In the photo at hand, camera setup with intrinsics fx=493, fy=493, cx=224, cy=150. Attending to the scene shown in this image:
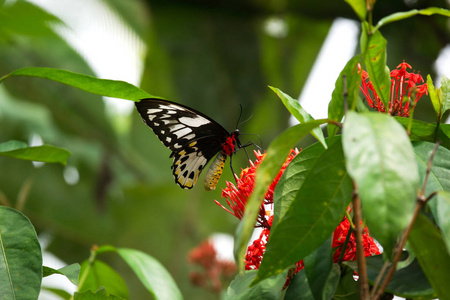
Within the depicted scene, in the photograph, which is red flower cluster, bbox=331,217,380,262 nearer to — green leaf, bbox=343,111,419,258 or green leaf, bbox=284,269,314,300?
green leaf, bbox=284,269,314,300

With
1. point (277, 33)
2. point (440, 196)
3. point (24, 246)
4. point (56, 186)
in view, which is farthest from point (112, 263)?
point (440, 196)

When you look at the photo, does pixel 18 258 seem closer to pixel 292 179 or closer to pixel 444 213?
pixel 292 179

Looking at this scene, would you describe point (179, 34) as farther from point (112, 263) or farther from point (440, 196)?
point (440, 196)

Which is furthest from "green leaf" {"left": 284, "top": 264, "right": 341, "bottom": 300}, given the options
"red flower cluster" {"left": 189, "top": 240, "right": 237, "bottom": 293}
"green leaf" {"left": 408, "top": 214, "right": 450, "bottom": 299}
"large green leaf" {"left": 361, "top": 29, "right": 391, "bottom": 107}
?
"red flower cluster" {"left": 189, "top": 240, "right": 237, "bottom": 293}

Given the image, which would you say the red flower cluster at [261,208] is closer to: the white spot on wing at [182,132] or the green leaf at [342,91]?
the green leaf at [342,91]

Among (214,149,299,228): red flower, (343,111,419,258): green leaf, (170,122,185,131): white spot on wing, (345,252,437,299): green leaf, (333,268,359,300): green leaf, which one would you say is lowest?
(333,268,359,300): green leaf

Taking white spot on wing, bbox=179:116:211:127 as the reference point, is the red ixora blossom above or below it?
above
